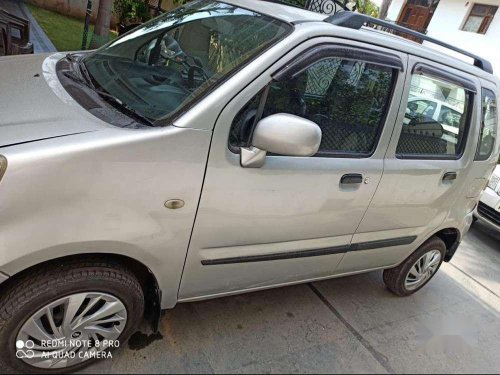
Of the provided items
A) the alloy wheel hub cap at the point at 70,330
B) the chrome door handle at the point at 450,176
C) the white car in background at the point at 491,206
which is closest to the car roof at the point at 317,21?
the chrome door handle at the point at 450,176

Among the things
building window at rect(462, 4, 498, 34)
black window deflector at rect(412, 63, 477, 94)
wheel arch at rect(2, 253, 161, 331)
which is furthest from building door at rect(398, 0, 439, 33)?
wheel arch at rect(2, 253, 161, 331)

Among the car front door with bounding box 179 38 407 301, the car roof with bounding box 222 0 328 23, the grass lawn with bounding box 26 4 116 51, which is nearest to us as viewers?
the car front door with bounding box 179 38 407 301

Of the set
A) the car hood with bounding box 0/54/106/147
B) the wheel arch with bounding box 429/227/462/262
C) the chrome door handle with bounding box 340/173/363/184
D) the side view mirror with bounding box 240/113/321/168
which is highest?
the side view mirror with bounding box 240/113/321/168

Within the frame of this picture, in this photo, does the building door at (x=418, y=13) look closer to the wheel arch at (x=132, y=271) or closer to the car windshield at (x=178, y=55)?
the car windshield at (x=178, y=55)

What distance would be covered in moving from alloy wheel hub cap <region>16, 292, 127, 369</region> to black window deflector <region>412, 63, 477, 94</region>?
2118mm

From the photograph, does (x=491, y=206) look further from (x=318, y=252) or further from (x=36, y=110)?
(x=36, y=110)

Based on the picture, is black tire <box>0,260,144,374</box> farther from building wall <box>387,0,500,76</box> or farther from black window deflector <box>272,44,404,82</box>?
building wall <box>387,0,500,76</box>

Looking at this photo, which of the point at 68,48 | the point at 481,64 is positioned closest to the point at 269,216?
the point at 481,64

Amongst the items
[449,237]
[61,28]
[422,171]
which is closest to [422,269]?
[449,237]

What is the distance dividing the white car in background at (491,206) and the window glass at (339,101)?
3.70 meters

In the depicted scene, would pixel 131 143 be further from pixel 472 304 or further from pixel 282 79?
pixel 472 304

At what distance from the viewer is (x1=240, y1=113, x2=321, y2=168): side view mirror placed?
1.80 m

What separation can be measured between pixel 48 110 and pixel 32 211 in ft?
1.60

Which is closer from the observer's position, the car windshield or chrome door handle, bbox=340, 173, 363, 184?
the car windshield
